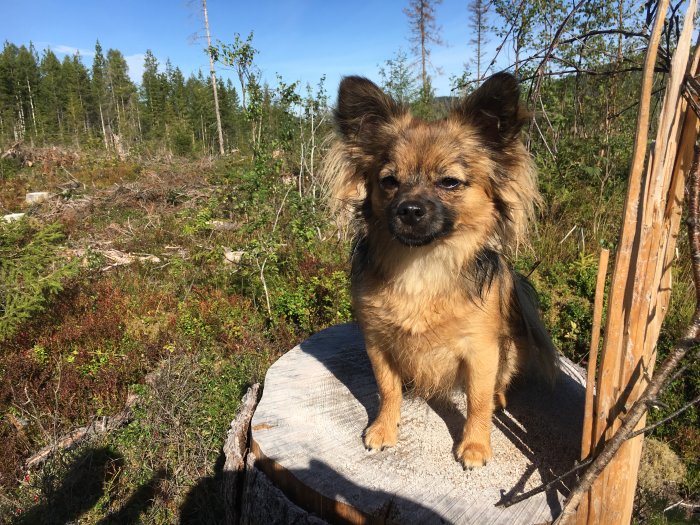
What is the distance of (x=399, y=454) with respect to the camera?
214cm

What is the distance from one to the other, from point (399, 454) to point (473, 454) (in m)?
0.34

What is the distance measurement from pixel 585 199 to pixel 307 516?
5929 mm

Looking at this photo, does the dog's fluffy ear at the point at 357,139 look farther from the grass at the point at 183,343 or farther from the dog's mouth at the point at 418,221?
the grass at the point at 183,343

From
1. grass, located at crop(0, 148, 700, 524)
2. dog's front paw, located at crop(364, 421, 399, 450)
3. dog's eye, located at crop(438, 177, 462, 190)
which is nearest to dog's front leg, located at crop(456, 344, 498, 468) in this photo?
dog's front paw, located at crop(364, 421, 399, 450)

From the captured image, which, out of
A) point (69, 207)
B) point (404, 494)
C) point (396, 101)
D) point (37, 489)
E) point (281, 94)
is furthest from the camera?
point (69, 207)

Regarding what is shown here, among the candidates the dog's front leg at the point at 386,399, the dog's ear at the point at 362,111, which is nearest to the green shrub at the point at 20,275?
the dog's ear at the point at 362,111

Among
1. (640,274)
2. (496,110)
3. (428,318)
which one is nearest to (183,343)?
(428,318)

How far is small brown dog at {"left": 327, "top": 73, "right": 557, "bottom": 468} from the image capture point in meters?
2.20

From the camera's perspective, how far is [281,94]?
7055 millimetres

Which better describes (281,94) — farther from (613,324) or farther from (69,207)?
(69,207)

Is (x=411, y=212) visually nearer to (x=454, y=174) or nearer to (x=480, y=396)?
(x=454, y=174)

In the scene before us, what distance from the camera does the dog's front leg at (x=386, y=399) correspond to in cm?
224

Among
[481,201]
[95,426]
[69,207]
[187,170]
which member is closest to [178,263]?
[95,426]

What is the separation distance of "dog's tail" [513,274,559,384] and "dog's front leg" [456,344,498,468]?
506 mm
